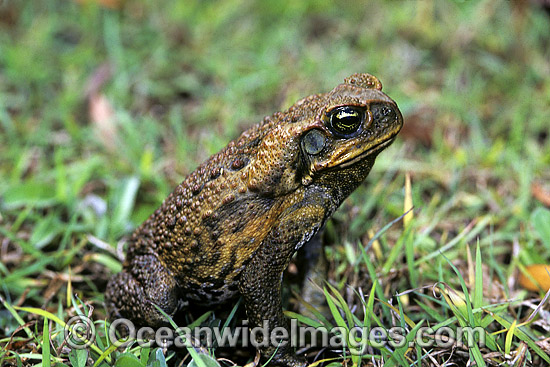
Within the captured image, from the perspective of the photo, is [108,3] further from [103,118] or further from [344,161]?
[344,161]

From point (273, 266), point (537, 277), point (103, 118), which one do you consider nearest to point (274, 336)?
point (273, 266)

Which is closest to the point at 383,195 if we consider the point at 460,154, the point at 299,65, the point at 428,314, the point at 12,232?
the point at 460,154

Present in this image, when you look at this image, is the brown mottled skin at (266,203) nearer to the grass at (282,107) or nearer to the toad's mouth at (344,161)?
the toad's mouth at (344,161)

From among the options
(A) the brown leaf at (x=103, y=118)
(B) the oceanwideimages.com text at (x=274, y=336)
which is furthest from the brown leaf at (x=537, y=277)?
(A) the brown leaf at (x=103, y=118)

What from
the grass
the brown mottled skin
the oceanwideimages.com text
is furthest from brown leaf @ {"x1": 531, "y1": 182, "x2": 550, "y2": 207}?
the brown mottled skin

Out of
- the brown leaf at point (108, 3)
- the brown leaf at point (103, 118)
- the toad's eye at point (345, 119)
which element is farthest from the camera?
the brown leaf at point (108, 3)

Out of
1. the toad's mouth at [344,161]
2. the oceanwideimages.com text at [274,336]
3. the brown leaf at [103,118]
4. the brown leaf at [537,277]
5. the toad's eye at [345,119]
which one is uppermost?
the toad's eye at [345,119]

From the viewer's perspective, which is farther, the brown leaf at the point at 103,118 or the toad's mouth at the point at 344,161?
the brown leaf at the point at 103,118

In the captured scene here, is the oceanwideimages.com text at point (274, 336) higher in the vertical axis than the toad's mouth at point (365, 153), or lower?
lower

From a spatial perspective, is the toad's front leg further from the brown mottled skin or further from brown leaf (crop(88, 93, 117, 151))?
brown leaf (crop(88, 93, 117, 151))
